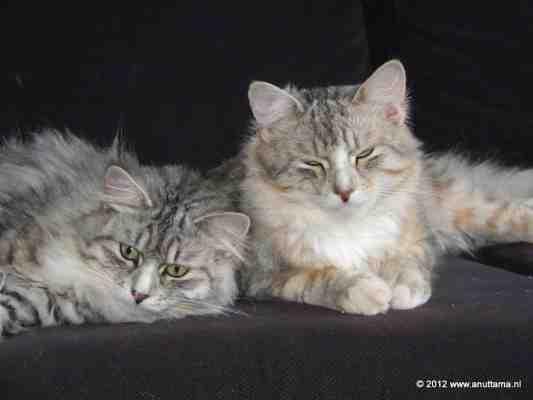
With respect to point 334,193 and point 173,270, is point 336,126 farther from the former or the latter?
point 173,270

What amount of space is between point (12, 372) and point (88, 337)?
18 cm

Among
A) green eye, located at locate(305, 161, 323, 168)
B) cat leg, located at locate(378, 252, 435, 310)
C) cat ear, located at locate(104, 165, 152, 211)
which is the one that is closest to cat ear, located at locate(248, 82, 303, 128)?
green eye, located at locate(305, 161, 323, 168)

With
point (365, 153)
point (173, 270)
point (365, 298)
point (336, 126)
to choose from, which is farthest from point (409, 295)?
point (173, 270)

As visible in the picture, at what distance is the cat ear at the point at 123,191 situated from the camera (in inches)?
67.6

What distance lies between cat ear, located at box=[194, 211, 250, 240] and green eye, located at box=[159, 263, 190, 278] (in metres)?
0.14

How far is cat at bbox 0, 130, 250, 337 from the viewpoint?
→ 1.57 meters

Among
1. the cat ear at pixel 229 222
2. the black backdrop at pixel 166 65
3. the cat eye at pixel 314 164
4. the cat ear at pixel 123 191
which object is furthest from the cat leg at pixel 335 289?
the black backdrop at pixel 166 65

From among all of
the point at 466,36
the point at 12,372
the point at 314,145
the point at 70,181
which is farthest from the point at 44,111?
the point at 466,36

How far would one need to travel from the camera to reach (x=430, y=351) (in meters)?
1.39

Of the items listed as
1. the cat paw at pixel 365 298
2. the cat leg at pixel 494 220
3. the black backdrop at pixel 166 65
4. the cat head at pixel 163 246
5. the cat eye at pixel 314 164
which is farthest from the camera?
the black backdrop at pixel 166 65

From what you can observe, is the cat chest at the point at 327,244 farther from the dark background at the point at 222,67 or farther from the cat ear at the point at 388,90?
the dark background at the point at 222,67

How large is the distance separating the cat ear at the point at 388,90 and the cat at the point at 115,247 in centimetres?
50

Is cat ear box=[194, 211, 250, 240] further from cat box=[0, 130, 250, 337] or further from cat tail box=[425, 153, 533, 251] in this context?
cat tail box=[425, 153, 533, 251]

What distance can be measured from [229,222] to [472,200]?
955 mm
